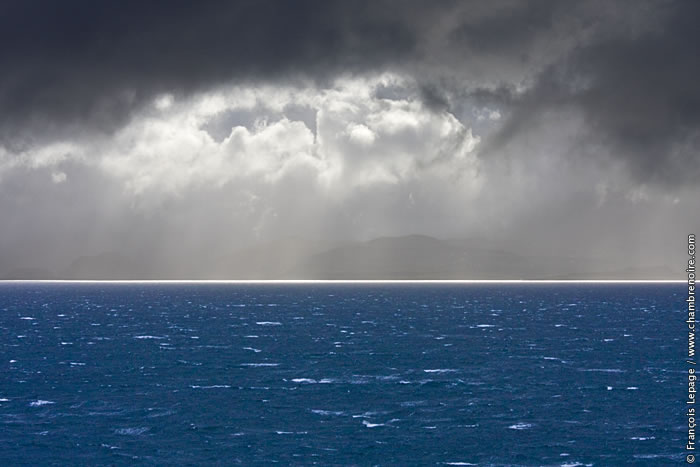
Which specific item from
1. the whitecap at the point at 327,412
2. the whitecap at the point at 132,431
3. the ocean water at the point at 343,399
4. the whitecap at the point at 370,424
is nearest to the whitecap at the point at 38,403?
the ocean water at the point at 343,399

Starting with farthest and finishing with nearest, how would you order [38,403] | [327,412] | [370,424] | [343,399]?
[343,399], [38,403], [327,412], [370,424]

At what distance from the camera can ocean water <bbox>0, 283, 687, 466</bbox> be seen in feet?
141

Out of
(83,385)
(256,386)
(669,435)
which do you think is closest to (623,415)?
(669,435)

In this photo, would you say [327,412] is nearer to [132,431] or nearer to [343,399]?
[343,399]

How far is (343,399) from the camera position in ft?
193

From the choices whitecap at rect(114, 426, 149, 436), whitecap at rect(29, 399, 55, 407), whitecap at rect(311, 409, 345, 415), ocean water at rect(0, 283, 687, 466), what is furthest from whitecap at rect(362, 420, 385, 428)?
whitecap at rect(29, 399, 55, 407)

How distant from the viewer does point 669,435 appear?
47.5 meters

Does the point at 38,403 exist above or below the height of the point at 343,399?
below

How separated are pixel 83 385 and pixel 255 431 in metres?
26.8

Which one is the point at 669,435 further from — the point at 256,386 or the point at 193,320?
the point at 193,320

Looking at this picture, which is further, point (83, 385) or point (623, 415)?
point (83, 385)

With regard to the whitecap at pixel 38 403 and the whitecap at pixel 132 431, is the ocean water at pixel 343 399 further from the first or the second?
the whitecap at pixel 38 403

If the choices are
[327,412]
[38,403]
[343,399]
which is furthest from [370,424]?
[38,403]

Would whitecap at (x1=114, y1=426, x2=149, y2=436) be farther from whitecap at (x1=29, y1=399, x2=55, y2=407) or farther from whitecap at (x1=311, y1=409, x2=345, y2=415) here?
whitecap at (x1=311, y1=409, x2=345, y2=415)
